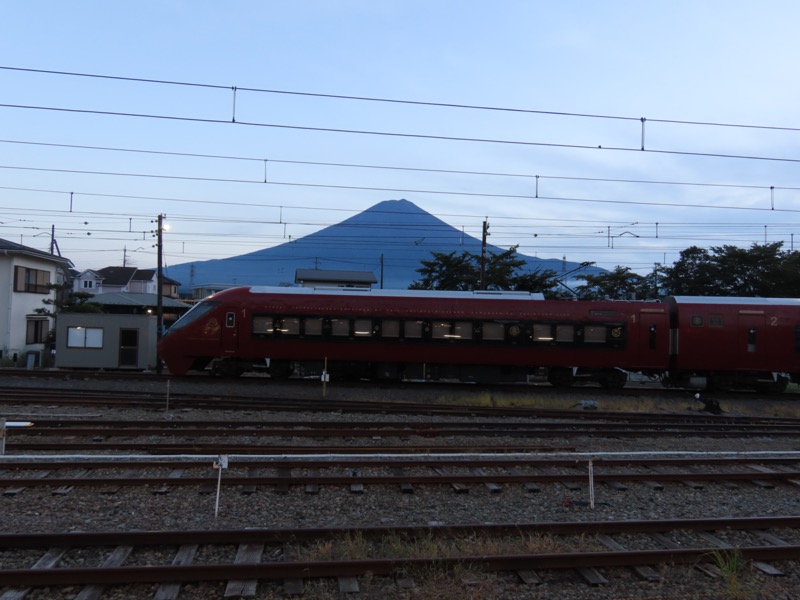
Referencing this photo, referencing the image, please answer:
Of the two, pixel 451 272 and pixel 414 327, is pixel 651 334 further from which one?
pixel 451 272

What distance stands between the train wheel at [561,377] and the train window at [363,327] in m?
6.05

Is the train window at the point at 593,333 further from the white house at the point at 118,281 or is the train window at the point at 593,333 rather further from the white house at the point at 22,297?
the white house at the point at 118,281

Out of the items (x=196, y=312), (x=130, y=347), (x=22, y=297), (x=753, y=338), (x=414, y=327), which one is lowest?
(x=130, y=347)

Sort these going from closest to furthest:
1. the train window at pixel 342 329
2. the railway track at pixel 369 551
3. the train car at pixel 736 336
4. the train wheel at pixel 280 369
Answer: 1. the railway track at pixel 369 551
2. the train car at pixel 736 336
3. the train window at pixel 342 329
4. the train wheel at pixel 280 369

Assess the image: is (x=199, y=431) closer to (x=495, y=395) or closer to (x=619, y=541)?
(x=619, y=541)

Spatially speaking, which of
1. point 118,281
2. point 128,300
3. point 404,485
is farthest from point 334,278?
point 118,281

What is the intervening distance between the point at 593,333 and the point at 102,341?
18512 millimetres

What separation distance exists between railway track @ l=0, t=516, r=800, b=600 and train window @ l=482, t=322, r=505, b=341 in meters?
12.5

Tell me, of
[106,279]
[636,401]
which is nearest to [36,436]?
[636,401]

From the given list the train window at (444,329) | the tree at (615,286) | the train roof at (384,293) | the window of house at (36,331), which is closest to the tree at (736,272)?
the tree at (615,286)

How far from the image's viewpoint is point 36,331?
32875mm

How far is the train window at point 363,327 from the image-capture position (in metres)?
19.0

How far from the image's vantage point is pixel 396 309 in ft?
62.3

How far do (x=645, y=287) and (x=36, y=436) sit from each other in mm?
36692
